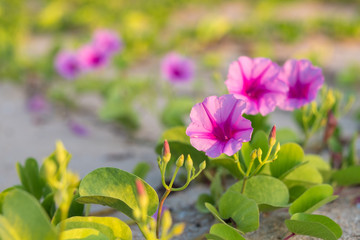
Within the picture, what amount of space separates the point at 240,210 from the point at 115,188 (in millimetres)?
345

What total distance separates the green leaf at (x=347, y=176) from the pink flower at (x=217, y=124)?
57 centimetres

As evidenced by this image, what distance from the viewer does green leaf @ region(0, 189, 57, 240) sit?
89cm

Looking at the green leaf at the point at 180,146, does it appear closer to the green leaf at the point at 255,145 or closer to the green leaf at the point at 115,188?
the green leaf at the point at 255,145

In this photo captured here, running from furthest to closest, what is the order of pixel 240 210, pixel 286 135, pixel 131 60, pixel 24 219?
pixel 131 60
pixel 286 135
pixel 240 210
pixel 24 219

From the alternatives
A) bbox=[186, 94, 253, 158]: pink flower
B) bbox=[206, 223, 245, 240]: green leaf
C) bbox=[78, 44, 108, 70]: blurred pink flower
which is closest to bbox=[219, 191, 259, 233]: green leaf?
bbox=[206, 223, 245, 240]: green leaf

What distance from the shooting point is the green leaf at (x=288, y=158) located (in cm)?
138

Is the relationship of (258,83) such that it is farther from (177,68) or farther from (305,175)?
(177,68)

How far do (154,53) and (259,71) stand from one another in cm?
281

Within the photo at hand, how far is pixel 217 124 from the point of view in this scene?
1197 millimetres

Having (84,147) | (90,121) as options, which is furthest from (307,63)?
(90,121)

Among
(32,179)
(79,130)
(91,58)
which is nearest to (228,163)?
(32,179)

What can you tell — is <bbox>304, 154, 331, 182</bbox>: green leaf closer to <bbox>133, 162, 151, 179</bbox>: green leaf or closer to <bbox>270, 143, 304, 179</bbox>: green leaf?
<bbox>270, 143, 304, 179</bbox>: green leaf

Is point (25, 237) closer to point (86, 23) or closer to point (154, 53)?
point (154, 53)

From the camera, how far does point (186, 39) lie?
442 cm
